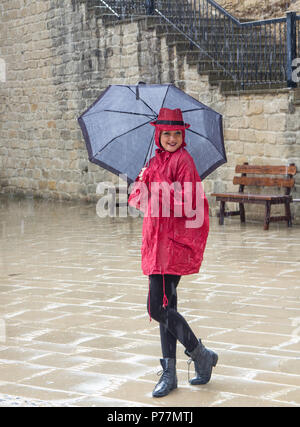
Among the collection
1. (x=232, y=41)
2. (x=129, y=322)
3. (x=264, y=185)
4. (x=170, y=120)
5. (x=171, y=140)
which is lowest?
(x=129, y=322)

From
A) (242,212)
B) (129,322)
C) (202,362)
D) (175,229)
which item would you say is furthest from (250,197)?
(175,229)

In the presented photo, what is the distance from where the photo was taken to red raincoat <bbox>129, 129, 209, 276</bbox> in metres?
3.83

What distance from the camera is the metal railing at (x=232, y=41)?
11.0 meters

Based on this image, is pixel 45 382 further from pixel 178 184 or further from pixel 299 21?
pixel 299 21

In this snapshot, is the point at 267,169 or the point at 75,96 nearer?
the point at 267,169

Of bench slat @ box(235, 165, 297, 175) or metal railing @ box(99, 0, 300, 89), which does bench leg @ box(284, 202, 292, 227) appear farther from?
metal railing @ box(99, 0, 300, 89)

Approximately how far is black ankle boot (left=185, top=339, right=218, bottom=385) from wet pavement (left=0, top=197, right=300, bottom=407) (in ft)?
0.19

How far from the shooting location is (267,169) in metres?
10.9

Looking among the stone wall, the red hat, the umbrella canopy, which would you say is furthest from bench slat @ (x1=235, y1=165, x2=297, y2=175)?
the red hat

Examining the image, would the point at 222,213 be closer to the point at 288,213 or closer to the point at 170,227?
the point at 288,213

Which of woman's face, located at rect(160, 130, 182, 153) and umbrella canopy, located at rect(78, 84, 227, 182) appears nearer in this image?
woman's face, located at rect(160, 130, 182, 153)

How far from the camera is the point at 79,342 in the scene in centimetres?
507

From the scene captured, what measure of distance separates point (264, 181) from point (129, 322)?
19.1 feet

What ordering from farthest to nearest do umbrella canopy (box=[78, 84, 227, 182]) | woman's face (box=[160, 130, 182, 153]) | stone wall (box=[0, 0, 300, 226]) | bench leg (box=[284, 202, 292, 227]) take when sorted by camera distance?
stone wall (box=[0, 0, 300, 226]) → bench leg (box=[284, 202, 292, 227]) → umbrella canopy (box=[78, 84, 227, 182]) → woman's face (box=[160, 130, 182, 153])
